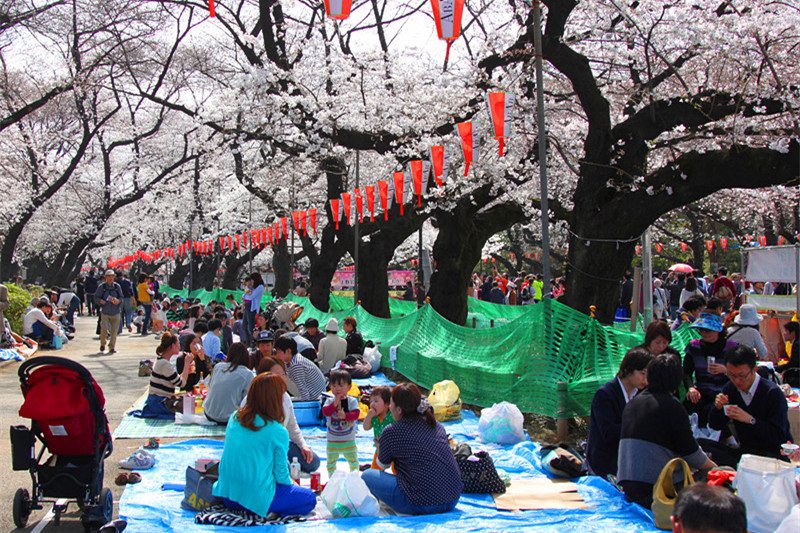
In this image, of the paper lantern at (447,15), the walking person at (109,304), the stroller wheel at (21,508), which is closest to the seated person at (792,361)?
the paper lantern at (447,15)

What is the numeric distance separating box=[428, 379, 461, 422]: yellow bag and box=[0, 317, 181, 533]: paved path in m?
3.47

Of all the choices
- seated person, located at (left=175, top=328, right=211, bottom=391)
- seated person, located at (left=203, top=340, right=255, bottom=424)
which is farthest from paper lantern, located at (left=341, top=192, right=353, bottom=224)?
seated person, located at (left=203, top=340, right=255, bottom=424)

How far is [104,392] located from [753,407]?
30.7ft

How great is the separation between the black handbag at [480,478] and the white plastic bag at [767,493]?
2.27m

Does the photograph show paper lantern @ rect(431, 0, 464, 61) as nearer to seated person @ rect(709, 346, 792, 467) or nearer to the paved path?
seated person @ rect(709, 346, 792, 467)

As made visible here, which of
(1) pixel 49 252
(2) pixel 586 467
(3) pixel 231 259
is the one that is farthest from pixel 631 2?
(1) pixel 49 252

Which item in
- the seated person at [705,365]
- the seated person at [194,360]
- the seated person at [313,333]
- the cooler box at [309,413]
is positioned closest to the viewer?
the seated person at [705,365]

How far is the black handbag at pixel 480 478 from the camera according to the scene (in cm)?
639

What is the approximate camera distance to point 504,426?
8219 millimetres

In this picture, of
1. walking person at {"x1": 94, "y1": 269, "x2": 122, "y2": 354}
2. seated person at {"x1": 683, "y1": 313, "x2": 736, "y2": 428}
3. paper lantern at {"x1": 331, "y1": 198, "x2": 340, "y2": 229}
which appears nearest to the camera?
seated person at {"x1": 683, "y1": 313, "x2": 736, "y2": 428}

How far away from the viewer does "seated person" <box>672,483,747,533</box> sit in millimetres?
2646

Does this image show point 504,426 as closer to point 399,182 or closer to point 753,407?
point 753,407

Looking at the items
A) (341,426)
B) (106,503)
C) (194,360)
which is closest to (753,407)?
(341,426)

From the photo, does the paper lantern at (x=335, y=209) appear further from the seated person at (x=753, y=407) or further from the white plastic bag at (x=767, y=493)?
the white plastic bag at (x=767, y=493)
